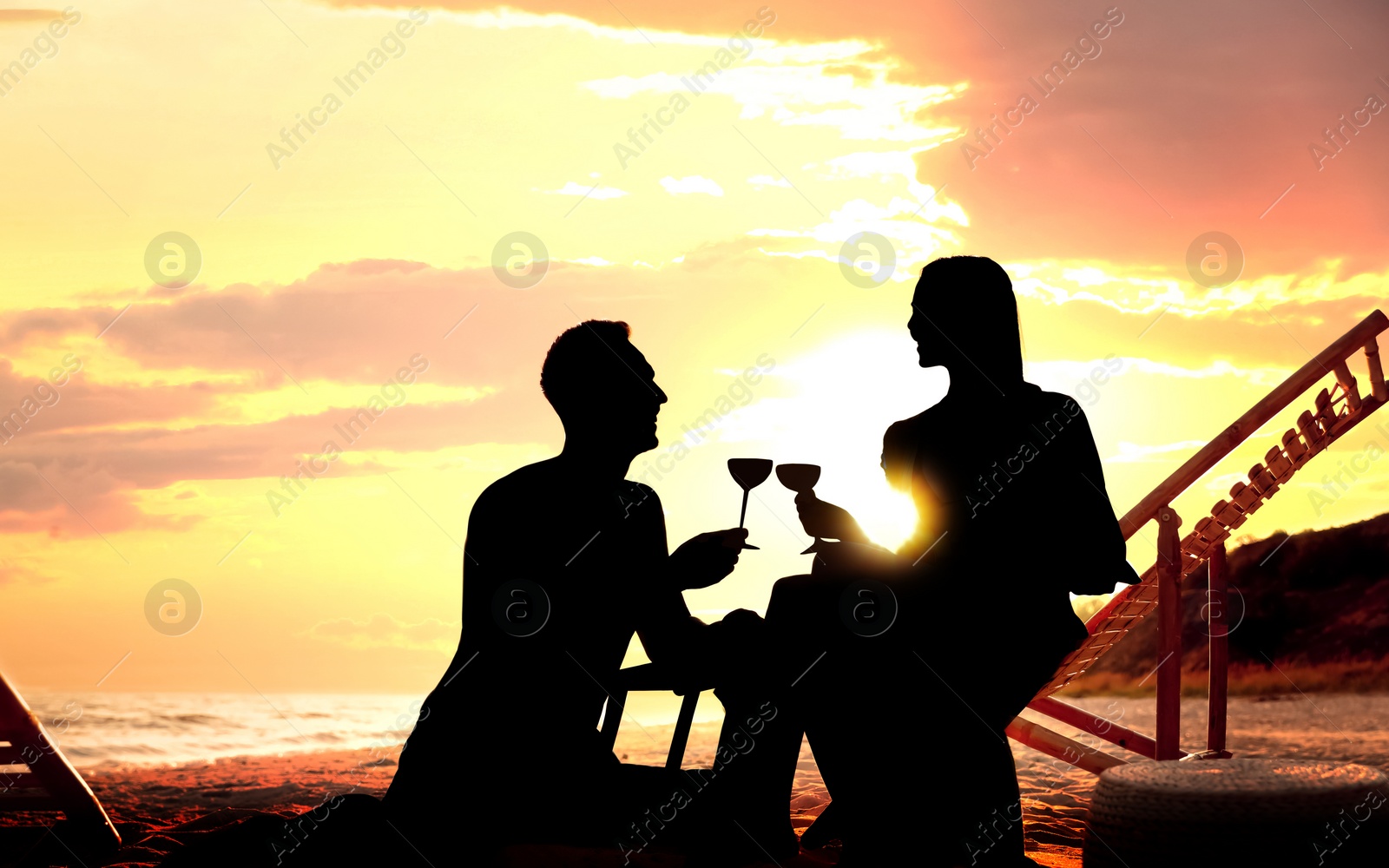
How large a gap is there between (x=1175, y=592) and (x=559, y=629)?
4.71 meters

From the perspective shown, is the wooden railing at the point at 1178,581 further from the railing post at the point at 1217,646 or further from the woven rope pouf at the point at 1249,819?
the woven rope pouf at the point at 1249,819

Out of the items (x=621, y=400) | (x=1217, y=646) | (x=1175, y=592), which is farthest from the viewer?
(x=1217, y=646)

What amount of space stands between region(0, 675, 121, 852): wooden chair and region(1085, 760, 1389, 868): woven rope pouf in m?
5.97

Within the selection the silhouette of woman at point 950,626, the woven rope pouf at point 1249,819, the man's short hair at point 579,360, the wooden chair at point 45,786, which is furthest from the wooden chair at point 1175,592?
the wooden chair at point 45,786

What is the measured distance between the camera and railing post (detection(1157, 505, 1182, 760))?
7.03m

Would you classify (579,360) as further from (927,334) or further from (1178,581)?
(1178,581)

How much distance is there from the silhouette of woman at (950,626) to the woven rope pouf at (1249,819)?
429 millimetres

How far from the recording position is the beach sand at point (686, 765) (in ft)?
21.1

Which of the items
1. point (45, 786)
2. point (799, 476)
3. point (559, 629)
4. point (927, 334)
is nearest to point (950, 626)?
point (799, 476)

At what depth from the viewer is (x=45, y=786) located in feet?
23.8

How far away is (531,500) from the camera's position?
12.6ft

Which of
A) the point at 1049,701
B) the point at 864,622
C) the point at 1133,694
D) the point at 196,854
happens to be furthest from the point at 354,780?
the point at 1133,694

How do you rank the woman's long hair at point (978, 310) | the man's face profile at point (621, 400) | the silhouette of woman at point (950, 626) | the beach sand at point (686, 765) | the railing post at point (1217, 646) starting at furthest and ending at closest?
the railing post at point (1217, 646)
the beach sand at point (686, 765)
the man's face profile at point (621, 400)
the woman's long hair at point (978, 310)
the silhouette of woman at point (950, 626)

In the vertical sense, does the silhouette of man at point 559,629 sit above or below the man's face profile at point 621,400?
below
